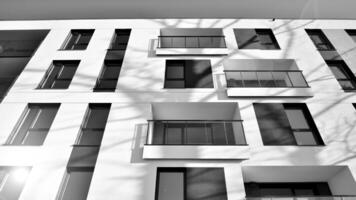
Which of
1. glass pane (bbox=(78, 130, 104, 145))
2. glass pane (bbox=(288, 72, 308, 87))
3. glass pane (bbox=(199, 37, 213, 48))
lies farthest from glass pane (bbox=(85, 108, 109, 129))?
glass pane (bbox=(288, 72, 308, 87))

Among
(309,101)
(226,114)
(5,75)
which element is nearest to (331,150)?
(309,101)

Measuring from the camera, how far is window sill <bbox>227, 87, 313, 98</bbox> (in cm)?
721

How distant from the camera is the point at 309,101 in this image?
7.21 meters

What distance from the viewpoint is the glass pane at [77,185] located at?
5.68m

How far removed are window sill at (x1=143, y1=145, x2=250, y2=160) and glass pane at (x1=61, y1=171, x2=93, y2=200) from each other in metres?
1.82

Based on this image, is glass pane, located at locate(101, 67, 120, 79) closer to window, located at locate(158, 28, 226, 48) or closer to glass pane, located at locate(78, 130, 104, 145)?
glass pane, located at locate(78, 130, 104, 145)

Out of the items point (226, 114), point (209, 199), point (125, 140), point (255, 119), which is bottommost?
point (209, 199)

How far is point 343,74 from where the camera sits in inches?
335

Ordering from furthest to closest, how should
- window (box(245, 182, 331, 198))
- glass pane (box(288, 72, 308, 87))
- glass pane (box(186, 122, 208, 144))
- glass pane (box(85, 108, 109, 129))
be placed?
glass pane (box(288, 72, 308, 87)) < glass pane (box(85, 108, 109, 129)) < glass pane (box(186, 122, 208, 144)) < window (box(245, 182, 331, 198))

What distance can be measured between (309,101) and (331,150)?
72.7 inches

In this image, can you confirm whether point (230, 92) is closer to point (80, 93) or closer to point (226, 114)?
point (226, 114)

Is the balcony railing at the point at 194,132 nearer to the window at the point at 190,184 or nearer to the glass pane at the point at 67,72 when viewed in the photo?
the window at the point at 190,184

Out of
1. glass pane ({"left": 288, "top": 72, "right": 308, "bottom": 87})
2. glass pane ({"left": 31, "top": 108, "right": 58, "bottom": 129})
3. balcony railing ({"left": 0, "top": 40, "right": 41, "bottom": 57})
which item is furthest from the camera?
balcony railing ({"left": 0, "top": 40, "right": 41, "bottom": 57})

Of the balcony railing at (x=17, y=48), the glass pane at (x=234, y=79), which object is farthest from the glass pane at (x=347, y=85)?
the balcony railing at (x=17, y=48)
